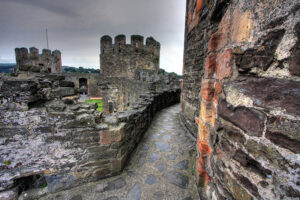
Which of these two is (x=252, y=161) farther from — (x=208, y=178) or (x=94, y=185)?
(x=94, y=185)

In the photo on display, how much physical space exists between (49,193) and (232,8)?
3.17 metres

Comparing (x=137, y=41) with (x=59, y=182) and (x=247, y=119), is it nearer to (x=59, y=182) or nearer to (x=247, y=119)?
(x=59, y=182)

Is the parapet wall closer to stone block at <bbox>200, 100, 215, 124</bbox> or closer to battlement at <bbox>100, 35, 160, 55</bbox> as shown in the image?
battlement at <bbox>100, 35, 160, 55</bbox>

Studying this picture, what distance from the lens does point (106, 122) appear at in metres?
2.31

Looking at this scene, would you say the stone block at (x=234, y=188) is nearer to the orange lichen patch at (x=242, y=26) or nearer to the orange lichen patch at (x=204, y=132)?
the orange lichen patch at (x=204, y=132)

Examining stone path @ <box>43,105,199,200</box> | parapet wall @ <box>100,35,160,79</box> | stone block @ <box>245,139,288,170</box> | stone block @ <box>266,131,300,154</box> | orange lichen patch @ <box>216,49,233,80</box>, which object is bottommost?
stone path @ <box>43,105,199,200</box>

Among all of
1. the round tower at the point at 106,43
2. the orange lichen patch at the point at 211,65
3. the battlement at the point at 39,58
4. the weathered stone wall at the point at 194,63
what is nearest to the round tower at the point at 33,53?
the battlement at the point at 39,58

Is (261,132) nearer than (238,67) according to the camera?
Yes

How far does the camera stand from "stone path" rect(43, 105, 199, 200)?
191cm

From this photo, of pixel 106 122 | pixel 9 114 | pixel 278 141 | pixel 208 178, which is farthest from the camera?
pixel 106 122

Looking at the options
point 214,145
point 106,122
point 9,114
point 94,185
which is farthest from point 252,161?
point 9,114

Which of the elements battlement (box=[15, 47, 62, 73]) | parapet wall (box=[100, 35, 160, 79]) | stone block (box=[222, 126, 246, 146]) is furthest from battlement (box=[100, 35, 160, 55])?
stone block (box=[222, 126, 246, 146])

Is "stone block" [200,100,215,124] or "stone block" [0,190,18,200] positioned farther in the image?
"stone block" [0,190,18,200]

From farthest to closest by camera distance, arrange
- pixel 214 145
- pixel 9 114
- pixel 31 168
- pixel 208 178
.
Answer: pixel 31 168 < pixel 9 114 < pixel 208 178 < pixel 214 145
